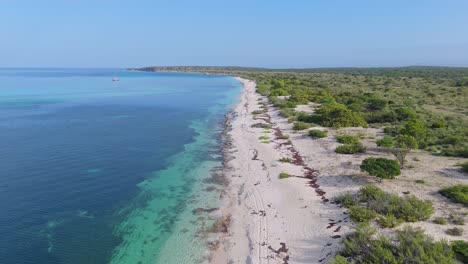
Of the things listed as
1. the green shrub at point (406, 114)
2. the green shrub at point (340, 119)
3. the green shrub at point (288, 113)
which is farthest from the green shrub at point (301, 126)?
the green shrub at point (406, 114)

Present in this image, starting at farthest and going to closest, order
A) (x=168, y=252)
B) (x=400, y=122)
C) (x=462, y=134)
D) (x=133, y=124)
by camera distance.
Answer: (x=133, y=124), (x=400, y=122), (x=462, y=134), (x=168, y=252)

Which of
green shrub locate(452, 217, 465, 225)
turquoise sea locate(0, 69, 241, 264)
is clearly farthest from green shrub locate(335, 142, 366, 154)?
green shrub locate(452, 217, 465, 225)

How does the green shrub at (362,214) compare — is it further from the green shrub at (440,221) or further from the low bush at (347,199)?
the green shrub at (440,221)

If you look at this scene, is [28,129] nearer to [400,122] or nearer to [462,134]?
→ [400,122]

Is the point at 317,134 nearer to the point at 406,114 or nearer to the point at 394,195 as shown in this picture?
the point at 406,114

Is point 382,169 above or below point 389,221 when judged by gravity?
above

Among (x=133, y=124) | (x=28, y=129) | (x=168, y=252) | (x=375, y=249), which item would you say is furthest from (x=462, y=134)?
(x=28, y=129)

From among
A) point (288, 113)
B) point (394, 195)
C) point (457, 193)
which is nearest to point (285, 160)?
point (394, 195)
